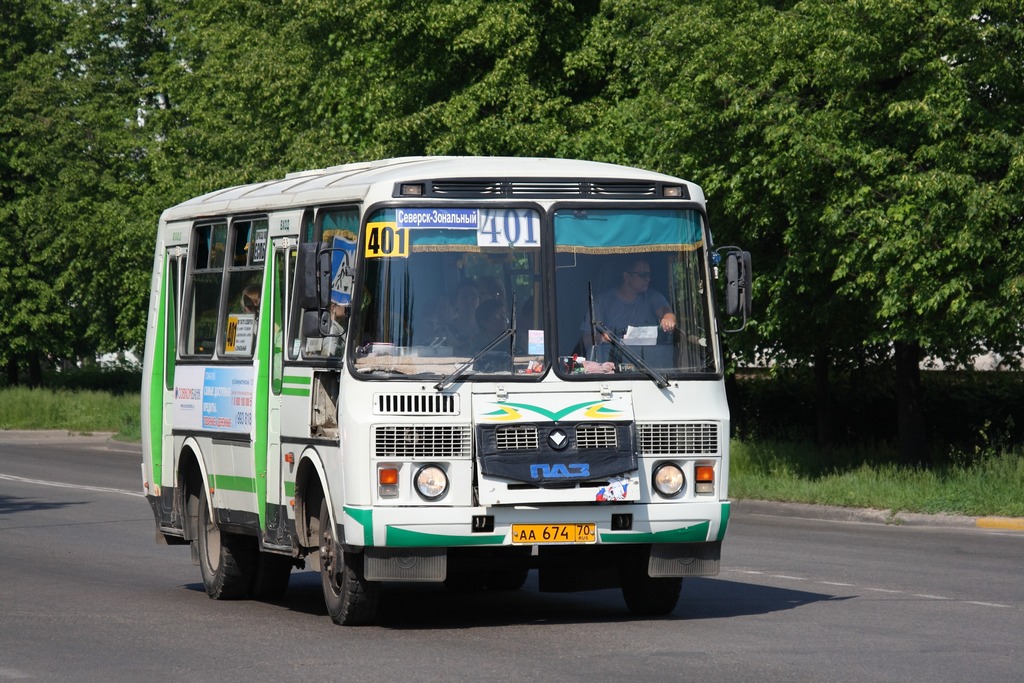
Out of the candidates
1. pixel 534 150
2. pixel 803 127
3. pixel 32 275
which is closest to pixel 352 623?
pixel 803 127

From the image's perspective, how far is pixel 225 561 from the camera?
523 inches

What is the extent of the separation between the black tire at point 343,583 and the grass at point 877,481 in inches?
455

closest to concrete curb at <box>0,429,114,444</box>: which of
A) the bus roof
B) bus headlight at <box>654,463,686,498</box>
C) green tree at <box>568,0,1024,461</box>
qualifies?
green tree at <box>568,0,1024,461</box>

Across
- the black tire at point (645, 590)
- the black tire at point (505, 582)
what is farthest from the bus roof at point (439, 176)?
the black tire at point (505, 582)

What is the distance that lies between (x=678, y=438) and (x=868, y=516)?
11124mm

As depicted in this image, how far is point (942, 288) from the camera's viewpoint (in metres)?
20.6

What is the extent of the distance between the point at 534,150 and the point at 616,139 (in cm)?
485

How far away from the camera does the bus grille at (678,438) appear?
11.0m

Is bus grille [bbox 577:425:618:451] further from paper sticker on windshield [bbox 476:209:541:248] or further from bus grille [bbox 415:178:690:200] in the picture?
bus grille [bbox 415:178:690:200]

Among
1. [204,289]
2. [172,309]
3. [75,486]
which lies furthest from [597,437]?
[75,486]

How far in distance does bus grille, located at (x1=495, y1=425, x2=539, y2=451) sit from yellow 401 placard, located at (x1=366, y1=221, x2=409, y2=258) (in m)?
1.24

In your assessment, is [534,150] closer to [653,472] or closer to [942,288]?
[942,288]

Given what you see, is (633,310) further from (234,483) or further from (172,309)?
(172,309)

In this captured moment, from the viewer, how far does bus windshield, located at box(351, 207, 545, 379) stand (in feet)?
35.4
